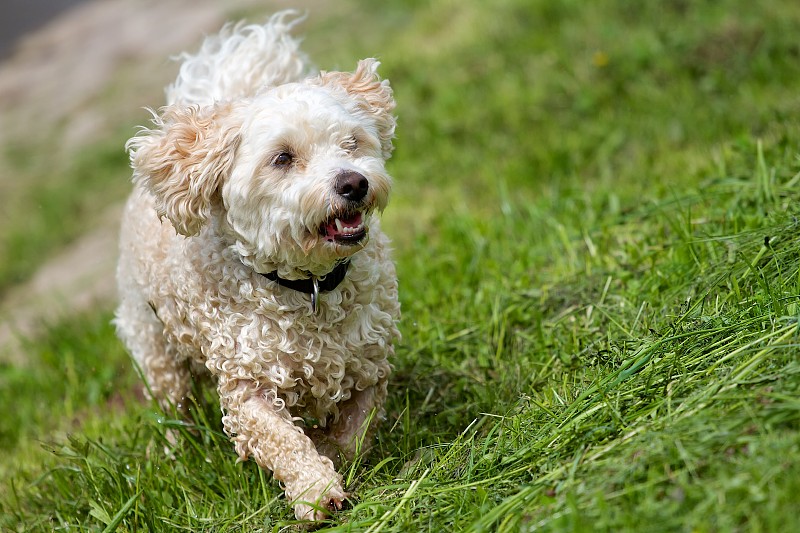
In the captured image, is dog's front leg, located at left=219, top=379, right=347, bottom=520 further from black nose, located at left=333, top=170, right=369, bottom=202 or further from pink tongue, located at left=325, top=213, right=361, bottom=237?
black nose, located at left=333, top=170, right=369, bottom=202

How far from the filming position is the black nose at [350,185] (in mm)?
3305

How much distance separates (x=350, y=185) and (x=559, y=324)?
1326 millimetres

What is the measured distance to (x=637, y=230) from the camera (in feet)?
15.5

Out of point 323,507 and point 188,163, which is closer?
point 323,507

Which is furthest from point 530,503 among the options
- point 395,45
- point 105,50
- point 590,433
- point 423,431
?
point 105,50

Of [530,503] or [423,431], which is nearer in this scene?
[530,503]

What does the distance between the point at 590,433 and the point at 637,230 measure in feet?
6.37

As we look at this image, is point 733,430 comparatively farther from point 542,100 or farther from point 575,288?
point 542,100

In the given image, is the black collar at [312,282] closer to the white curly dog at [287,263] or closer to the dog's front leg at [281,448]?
the white curly dog at [287,263]

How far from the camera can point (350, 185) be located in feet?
10.8

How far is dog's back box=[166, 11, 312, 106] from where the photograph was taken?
4406mm

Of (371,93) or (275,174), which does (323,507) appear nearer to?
(275,174)

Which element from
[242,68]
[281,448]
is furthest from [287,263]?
[242,68]

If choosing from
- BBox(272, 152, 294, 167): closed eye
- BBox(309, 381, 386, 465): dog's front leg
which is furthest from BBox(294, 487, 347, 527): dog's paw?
BBox(272, 152, 294, 167): closed eye
